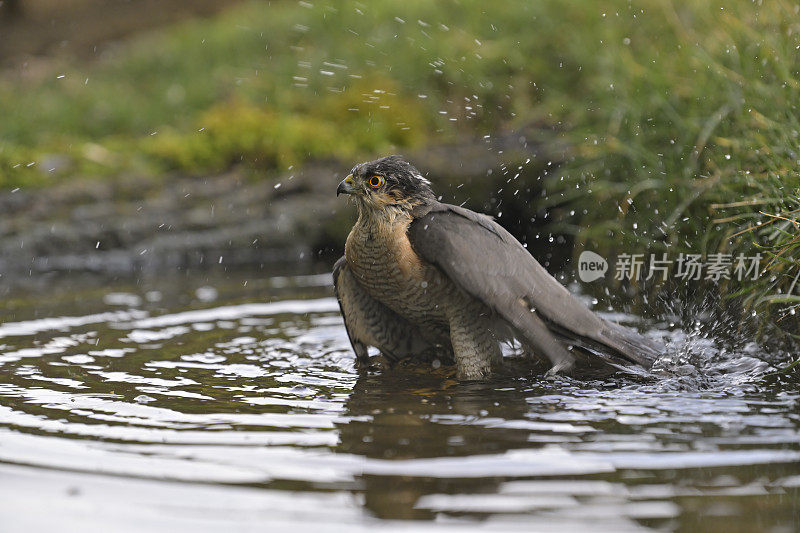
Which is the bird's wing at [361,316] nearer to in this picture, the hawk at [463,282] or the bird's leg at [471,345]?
the hawk at [463,282]

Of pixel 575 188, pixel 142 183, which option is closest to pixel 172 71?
pixel 142 183

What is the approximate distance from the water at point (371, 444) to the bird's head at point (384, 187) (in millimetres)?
823

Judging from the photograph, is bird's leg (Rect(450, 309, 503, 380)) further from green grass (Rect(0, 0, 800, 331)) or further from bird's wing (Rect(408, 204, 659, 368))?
Answer: green grass (Rect(0, 0, 800, 331))

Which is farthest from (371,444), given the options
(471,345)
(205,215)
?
(205,215)

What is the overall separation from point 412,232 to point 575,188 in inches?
92.7

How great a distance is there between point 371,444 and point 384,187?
156cm

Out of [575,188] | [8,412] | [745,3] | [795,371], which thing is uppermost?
[745,3]

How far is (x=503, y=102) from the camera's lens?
344 inches

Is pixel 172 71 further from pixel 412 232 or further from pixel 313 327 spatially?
pixel 412 232

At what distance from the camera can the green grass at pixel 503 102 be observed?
527cm

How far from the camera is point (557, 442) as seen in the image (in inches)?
127

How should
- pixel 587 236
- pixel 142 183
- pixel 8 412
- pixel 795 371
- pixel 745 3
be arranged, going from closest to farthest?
pixel 8 412, pixel 795 371, pixel 587 236, pixel 745 3, pixel 142 183

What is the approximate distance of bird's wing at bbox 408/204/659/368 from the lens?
4.21 meters

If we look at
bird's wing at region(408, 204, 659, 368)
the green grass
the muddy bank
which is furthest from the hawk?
the muddy bank
